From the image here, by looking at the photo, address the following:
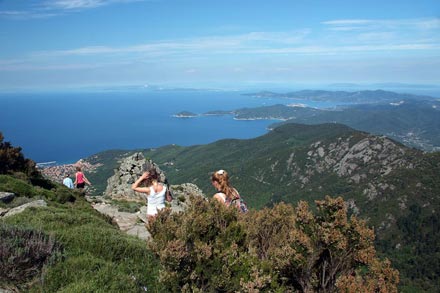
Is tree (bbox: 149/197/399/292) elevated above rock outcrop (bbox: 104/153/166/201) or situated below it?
above

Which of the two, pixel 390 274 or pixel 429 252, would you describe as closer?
pixel 390 274

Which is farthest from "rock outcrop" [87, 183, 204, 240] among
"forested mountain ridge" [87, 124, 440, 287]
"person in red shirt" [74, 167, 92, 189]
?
"forested mountain ridge" [87, 124, 440, 287]

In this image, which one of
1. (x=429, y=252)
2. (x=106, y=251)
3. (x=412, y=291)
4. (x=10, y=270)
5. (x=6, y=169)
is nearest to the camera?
(x=10, y=270)

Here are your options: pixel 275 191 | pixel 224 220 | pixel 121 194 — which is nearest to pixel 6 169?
pixel 121 194

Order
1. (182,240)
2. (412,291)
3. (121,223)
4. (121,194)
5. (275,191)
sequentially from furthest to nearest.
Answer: (275,191) → (412,291) → (121,194) → (121,223) → (182,240)

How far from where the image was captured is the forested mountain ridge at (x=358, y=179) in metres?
90.7

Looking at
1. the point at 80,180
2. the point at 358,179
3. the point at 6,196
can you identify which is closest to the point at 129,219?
the point at 6,196

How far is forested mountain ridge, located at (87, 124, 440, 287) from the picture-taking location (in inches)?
3570

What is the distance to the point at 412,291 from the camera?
65.9 metres

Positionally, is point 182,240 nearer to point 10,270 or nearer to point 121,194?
point 10,270

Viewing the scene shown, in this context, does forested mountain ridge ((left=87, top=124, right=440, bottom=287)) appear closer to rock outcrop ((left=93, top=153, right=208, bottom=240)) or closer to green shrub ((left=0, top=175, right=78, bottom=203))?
rock outcrop ((left=93, top=153, right=208, bottom=240))

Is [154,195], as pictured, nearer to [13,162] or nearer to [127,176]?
[13,162]

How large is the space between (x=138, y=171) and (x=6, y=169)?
9210 mm

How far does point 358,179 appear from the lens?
12538cm
